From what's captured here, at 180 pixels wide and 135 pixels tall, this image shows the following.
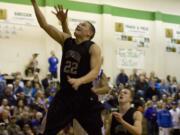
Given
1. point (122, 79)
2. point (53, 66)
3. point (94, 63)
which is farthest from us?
point (122, 79)

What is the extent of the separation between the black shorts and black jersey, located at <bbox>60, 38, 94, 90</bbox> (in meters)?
0.13

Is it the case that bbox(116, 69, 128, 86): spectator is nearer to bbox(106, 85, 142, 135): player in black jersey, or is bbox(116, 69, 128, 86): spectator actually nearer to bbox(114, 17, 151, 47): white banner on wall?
bbox(114, 17, 151, 47): white banner on wall

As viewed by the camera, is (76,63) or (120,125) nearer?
(76,63)

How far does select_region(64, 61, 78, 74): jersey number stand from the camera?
574 cm

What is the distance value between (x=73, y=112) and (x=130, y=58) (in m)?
17.5

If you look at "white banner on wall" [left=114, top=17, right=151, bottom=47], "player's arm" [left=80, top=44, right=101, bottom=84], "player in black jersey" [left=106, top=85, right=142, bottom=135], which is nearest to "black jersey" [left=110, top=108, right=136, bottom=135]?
"player in black jersey" [left=106, top=85, right=142, bottom=135]

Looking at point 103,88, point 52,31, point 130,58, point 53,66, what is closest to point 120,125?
point 103,88

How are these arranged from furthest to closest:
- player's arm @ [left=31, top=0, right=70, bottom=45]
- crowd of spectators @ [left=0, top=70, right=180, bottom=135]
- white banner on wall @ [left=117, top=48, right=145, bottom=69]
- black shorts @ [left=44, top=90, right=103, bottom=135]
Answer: white banner on wall @ [left=117, top=48, right=145, bottom=69] < crowd of spectators @ [left=0, top=70, right=180, bottom=135] < player's arm @ [left=31, top=0, right=70, bottom=45] < black shorts @ [left=44, top=90, right=103, bottom=135]

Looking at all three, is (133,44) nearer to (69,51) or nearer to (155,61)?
(155,61)

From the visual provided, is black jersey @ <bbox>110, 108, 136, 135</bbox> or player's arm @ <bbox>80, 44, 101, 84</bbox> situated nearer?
player's arm @ <bbox>80, 44, 101, 84</bbox>

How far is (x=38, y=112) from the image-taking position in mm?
14297

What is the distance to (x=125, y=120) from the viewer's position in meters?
5.91

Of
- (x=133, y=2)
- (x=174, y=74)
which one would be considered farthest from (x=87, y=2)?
(x=174, y=74)

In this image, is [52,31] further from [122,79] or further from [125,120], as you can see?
[122,79]
